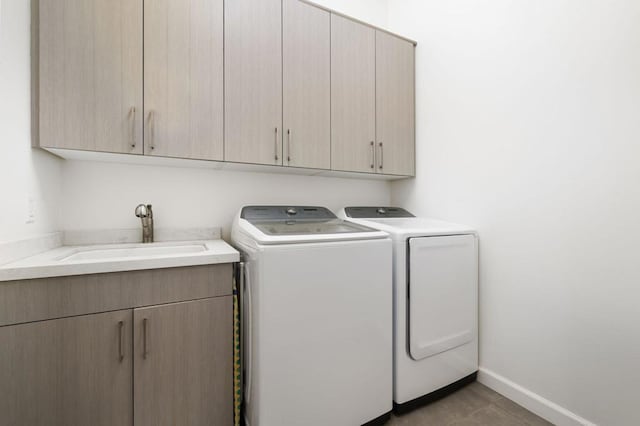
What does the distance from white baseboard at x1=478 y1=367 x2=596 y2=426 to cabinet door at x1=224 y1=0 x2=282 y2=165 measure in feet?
6.27

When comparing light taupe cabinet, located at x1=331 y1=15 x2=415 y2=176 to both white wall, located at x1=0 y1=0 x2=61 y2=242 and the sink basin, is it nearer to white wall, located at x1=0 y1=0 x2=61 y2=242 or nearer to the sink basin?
the sink basin

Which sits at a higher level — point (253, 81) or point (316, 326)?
point (253, 81)

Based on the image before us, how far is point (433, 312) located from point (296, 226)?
0.93m

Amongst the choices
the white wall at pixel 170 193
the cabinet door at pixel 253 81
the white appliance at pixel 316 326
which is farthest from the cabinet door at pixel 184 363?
the cabinet door at pixel 253 81

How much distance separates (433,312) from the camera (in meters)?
1.56

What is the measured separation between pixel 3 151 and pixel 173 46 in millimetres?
883

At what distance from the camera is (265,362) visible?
1153 mm

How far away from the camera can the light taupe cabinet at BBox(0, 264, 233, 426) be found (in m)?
0.98

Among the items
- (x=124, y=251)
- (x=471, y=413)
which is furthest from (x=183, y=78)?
(x=471, y=413)

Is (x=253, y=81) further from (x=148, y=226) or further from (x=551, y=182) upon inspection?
(x=551, y=182)

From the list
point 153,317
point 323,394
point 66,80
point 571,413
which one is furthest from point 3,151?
point 571,413

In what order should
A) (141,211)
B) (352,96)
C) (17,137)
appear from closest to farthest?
1. (17,137)
2. (141,211)
3. (352,96)

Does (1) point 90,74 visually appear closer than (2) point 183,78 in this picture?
Yes

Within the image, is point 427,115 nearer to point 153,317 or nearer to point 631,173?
point 631,173
